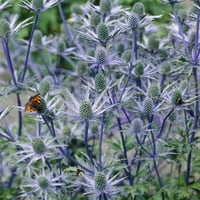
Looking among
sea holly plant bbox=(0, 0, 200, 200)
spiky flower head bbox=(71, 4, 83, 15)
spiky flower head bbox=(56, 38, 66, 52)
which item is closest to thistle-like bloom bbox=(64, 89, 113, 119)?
sea holly plant bbox=(0, 0, 200, 200)

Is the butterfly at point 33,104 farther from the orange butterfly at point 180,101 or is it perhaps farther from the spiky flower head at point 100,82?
the orange butterfly at point 180,101

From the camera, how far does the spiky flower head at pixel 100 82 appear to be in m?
1.75

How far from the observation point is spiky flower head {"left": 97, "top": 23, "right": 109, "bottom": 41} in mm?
1836

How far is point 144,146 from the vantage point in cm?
194

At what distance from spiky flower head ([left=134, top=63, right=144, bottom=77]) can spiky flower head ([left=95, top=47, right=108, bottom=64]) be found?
16cm

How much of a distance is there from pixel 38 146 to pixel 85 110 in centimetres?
21

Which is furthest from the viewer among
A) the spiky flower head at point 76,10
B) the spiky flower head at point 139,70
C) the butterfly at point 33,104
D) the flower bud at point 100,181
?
the spiky flower head at point 76,10

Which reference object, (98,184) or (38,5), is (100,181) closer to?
(98,184)

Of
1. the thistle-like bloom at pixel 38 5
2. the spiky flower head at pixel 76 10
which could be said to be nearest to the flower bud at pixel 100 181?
the thistle-like bloom at pixel 38 5

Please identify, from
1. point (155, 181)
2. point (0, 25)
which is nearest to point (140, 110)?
point (155, 181)

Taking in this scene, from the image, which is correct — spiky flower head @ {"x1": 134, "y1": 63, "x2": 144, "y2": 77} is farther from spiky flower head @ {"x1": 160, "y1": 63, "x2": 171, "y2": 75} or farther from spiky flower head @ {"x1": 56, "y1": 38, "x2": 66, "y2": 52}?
spiky flower head @ {"x1": 56, "y1": 38, "x2": 66, "y2": 52}

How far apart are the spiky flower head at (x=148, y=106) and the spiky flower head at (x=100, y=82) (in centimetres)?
16

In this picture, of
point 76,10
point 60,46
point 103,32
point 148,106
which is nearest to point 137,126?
point 148,106

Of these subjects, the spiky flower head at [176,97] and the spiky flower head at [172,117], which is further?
the spiky flower head at [172,117]
